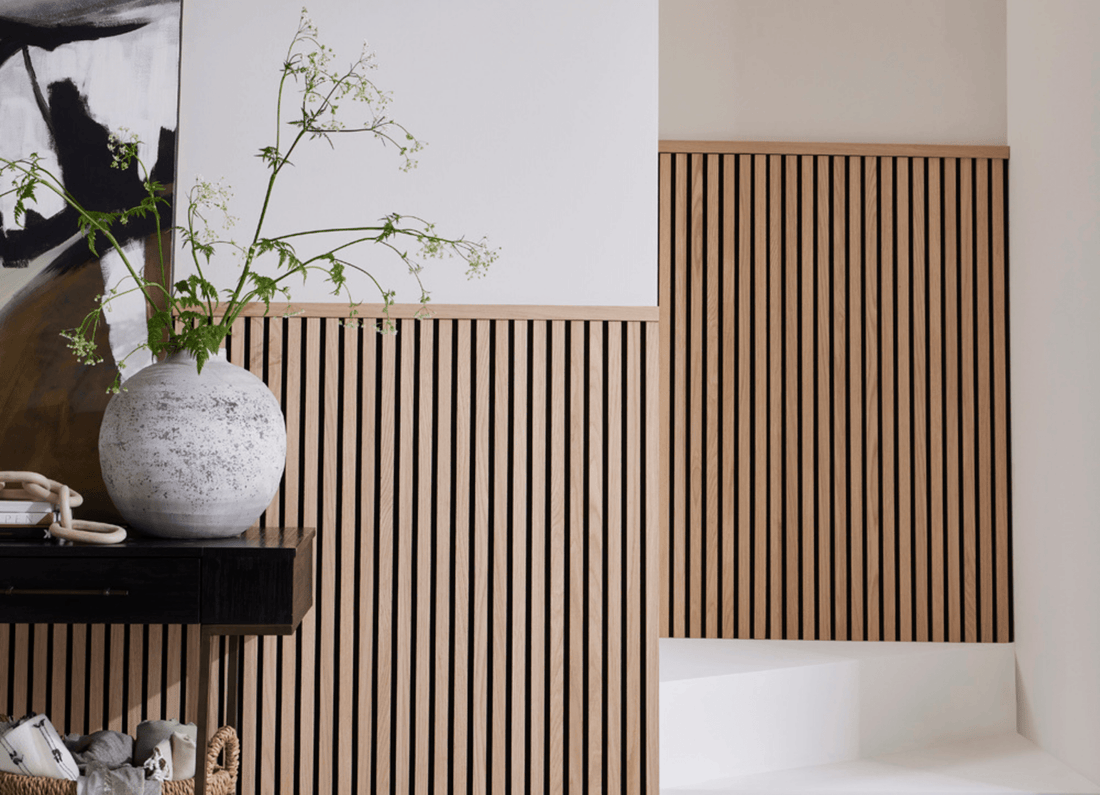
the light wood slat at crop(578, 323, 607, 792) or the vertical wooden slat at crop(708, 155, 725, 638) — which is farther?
the vertical wooden slat at crop(708, 155, 725, 638)

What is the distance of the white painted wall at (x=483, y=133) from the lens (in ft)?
7.77

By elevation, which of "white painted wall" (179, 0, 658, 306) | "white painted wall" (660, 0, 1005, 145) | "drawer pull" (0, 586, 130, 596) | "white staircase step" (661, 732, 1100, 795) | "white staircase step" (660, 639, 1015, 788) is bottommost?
"white staircase step" (661, 732, 1100, 795)

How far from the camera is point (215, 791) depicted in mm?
2043

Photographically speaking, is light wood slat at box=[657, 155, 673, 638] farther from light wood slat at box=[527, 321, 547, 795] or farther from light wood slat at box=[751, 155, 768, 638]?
light wood slat at box=[527, 321, 547, 795]

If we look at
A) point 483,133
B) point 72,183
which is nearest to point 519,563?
point 483,133

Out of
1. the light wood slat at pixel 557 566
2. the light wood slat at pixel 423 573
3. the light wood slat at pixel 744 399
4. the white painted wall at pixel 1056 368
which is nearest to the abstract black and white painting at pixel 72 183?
the light wood slat at pixel 423 573

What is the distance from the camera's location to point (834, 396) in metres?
3.63

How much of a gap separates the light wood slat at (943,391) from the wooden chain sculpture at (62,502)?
304 cm

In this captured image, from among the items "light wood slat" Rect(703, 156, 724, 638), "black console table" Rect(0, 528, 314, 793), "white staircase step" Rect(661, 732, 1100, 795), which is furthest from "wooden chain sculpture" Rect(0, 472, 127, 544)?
"light wood slat" Rect(703, 156, 724, 638)

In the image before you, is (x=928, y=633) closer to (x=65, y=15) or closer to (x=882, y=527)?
(x=882, y=527)

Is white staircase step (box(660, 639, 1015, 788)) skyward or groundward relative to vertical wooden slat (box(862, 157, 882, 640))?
groundward

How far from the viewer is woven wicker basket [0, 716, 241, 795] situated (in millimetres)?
1860

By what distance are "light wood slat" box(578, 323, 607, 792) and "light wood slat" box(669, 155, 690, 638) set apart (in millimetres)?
1294

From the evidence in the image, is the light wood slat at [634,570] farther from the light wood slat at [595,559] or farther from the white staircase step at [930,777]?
the white staircase step at [930,777]
